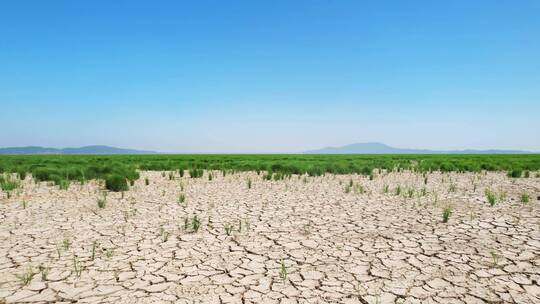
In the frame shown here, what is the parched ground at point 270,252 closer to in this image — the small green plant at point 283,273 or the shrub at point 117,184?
the small green plant at point 283,273

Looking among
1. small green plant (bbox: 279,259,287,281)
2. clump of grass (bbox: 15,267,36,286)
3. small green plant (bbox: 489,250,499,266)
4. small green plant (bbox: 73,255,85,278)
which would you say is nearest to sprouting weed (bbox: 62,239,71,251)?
small green plant (bbox: 73,255,85,278)

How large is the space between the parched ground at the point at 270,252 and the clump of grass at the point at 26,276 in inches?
0.7

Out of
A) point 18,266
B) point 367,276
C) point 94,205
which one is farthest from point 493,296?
point 94,205

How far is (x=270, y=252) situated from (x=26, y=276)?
2653 millimetres

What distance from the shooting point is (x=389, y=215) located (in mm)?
6328

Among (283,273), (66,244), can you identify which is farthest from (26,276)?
(283,273)

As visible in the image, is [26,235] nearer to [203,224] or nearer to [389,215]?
[203,224]

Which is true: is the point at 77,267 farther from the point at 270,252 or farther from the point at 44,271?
the point at 270,252

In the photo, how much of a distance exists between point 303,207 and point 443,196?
424 cm

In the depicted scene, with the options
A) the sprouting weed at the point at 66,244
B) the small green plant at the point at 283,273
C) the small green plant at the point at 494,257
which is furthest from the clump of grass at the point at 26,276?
the small green plant at the point at 494,257

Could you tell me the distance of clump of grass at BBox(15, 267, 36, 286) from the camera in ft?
10.4

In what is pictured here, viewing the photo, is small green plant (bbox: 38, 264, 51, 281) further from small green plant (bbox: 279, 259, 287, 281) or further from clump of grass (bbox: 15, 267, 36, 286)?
small green plant (bbox: 279, 259, 287, 281)

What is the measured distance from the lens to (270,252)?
4.15 m

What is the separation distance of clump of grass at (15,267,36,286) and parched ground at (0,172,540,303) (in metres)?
0.02
